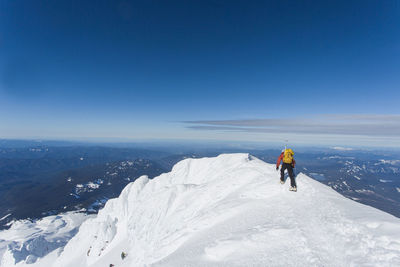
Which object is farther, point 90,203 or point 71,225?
point 90,203

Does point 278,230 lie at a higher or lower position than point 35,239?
higher

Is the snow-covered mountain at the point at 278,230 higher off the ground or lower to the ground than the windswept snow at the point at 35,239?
higher

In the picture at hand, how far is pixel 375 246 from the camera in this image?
6.80 meters

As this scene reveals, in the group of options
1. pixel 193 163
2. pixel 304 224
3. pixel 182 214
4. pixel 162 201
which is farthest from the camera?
pixel 193 163

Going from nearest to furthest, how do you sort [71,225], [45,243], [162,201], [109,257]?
[162,201], [109,257], [45,243], [71,225]

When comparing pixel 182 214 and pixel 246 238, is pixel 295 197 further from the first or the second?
pixel 182 214

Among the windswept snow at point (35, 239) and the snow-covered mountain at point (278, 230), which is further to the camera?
the windswept snow at point (35, 239)

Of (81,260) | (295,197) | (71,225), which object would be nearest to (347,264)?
(295,197)

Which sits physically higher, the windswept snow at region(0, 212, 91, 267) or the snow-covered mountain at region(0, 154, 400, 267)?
the snow-covered mountain at region(0, 154, 400, 267)

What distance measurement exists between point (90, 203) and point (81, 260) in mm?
188639

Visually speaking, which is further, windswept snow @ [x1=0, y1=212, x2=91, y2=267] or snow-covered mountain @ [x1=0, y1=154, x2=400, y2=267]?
windswept snow @ [x1=0, y1=212, x2=91, y2=267]

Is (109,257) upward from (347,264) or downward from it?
downward

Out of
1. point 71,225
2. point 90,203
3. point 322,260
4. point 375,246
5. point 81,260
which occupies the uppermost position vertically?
point 375,246

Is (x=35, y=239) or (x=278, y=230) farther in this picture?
(x=35, y=239)
